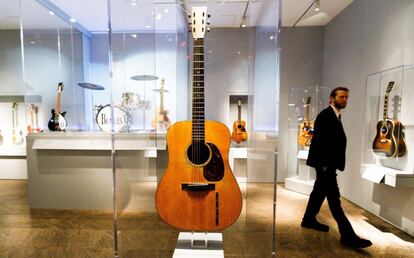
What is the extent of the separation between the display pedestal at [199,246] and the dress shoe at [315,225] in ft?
3.73

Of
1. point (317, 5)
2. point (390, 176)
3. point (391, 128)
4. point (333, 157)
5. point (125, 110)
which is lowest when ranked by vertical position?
point (390, 176)

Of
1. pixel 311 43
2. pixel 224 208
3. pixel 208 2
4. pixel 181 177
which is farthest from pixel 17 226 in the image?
pixel 311 43

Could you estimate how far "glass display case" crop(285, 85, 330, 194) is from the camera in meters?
3.38

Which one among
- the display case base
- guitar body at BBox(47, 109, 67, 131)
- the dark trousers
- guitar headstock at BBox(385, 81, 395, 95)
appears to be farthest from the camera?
the display case base

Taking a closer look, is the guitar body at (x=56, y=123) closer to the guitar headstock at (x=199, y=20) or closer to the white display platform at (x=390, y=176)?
the guitar headstock at (x=199, y=20)

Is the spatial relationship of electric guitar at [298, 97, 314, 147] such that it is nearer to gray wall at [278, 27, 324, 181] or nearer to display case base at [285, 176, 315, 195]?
gray wall at [278, 27, 324, 181]

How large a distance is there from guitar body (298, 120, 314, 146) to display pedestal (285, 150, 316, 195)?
0.53 feet

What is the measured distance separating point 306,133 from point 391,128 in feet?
3.85

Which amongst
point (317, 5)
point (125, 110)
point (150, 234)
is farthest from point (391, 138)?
point (125, 110)

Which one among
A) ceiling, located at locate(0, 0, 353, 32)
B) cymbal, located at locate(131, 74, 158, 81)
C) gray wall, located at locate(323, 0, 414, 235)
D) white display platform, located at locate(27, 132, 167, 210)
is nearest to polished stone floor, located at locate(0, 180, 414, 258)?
white display platform, located at locate(27, 132, 167, 210)

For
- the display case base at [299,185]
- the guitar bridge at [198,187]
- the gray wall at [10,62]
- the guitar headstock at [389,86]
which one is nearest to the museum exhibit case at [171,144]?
the guitar bridge at [198,187]

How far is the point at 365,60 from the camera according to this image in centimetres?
279

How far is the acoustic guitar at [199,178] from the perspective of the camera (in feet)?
4.63

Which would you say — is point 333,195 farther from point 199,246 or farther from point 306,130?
point 306,130
